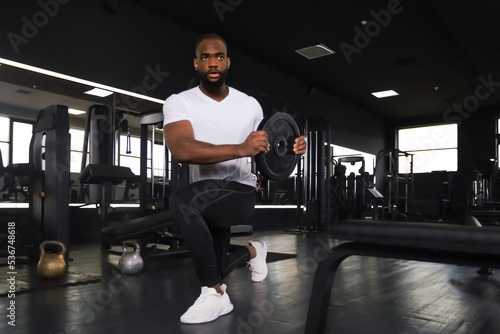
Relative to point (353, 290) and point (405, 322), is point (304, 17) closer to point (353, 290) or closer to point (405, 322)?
point (353, 290)

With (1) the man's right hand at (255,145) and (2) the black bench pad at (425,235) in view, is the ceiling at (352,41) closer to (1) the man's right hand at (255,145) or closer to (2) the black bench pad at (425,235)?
(1) the man's right hand at (255,145)

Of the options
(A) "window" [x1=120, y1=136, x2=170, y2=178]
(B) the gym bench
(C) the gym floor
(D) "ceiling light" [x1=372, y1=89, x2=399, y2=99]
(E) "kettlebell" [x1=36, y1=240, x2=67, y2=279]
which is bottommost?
(C) the gym floor

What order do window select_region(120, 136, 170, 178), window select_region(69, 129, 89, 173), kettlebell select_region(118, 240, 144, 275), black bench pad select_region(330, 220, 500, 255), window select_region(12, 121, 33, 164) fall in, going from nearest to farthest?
black bench pad select_region(330, 220, 500, 255) → kettlebell select_region(118, 240, 144, 275) → window select_region(12, 121, 33, 164) → window select_region(69, 129, 89, 173) → window select_region(120, 136, 170, 178)

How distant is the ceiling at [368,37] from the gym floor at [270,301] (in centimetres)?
317

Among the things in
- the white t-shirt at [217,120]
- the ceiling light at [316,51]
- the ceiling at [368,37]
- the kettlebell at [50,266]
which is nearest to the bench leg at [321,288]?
the white t-shirt at [217,120]

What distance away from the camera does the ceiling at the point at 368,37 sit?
468 centimetres

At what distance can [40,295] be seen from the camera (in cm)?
188

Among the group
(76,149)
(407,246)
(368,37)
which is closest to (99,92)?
(76,149)

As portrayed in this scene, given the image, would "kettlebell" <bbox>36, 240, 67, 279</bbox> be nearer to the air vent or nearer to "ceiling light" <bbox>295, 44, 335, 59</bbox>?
"ceiling light" <bbox>295, 44, 335, 59</bbox>

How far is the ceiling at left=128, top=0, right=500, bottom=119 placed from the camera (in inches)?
184

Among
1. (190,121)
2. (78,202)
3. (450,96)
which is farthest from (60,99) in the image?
(450,96)

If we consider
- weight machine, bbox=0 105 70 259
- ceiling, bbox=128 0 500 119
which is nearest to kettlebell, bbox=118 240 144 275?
weight machine, bbox=0 105 70 259

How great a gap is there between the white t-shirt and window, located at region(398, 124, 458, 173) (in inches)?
340

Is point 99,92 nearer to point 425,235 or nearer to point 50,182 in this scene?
A: point 50,182
